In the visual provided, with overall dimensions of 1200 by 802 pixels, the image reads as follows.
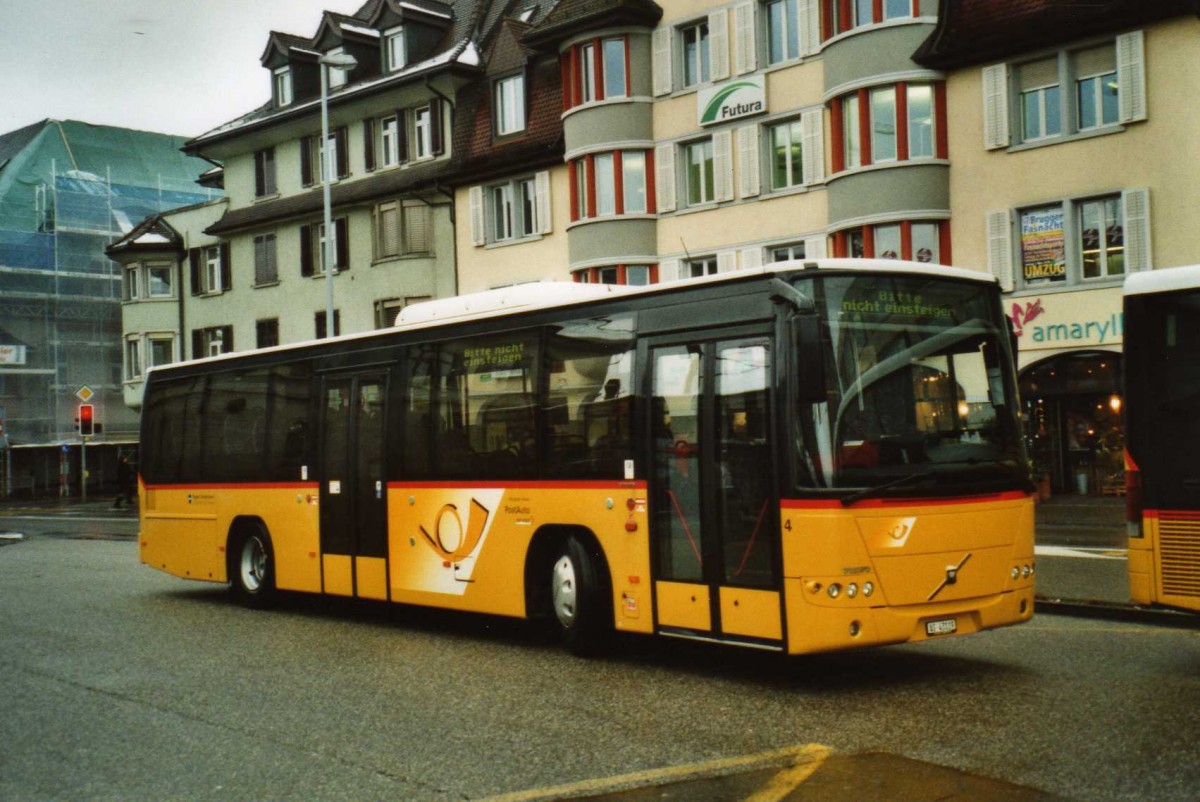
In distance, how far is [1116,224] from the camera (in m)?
27.0

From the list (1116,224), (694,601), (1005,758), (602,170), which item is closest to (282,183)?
(602,170)

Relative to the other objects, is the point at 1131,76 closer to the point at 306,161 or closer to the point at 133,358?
the point at 306,161

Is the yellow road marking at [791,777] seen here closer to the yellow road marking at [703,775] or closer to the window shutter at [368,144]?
the yellow road marking at [703,775]

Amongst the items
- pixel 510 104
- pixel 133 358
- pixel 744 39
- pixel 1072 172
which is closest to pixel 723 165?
pixel 744 39

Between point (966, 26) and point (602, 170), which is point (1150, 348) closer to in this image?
point (966, 26)

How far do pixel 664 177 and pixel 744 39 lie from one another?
3.92m

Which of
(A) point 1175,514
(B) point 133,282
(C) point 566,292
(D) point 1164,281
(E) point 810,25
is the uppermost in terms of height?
(E) point 810,25

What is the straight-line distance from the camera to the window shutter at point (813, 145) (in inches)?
1225

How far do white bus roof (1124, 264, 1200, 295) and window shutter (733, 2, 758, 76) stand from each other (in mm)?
23535

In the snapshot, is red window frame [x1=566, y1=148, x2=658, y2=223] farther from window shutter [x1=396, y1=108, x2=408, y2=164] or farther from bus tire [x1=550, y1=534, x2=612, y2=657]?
bus tire [x1=550, y1=534, x2=612, y2=657]

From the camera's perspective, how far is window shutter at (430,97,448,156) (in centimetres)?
4119

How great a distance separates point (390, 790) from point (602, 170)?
29.4 meters

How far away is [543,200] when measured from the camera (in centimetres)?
3759

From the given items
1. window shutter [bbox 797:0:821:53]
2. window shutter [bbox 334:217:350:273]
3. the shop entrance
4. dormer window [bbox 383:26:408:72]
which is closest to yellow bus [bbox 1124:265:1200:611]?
the shop entrance
